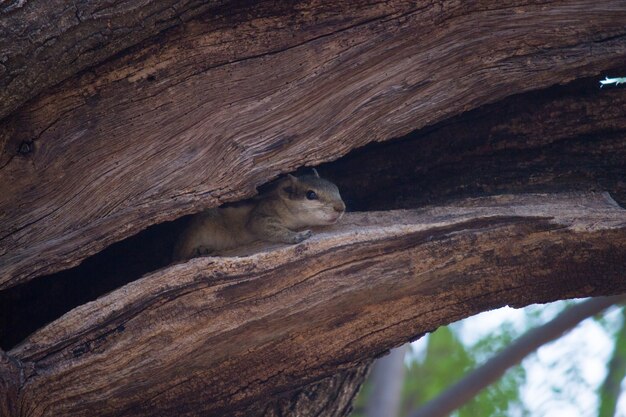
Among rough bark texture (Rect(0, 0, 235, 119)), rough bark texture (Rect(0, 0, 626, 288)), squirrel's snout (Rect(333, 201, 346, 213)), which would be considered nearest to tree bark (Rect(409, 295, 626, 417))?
squirrel's snout (Rect(333, 201, 346, 213))

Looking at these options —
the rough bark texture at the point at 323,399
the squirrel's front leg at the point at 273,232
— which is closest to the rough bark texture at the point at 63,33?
the squirrel's front leg at the point at 273,232

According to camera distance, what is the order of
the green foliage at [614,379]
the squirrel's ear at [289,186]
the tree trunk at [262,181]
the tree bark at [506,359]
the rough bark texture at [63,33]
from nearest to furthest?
the rough bark texture at [63,33]
the tree trunk at [262,181]
the squirrel's ear at [289,186]
the green foliage at [614,379]
the tree bark at [506,359]

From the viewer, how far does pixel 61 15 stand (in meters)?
4.73

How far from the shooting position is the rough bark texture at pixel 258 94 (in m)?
5.15

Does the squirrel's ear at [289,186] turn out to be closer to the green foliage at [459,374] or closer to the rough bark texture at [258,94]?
the rough bark texture at [258,94]

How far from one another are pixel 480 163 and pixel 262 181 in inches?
68.0

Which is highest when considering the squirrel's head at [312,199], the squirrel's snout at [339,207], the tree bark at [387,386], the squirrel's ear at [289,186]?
the squirrel's ear at [289,186]

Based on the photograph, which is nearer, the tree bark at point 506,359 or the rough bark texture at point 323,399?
the rough bark texture at point 323,399

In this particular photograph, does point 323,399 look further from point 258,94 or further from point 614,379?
point 614,379

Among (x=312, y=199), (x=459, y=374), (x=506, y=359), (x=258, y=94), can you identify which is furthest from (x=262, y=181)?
(x=459, y=374)

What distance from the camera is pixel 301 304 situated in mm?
4965

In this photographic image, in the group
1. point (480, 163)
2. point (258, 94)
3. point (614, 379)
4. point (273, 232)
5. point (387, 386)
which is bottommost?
point (614, 379)

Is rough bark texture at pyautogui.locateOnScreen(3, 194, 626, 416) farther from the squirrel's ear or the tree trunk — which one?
the squirrel's ear

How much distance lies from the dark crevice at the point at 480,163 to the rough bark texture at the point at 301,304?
474mm
